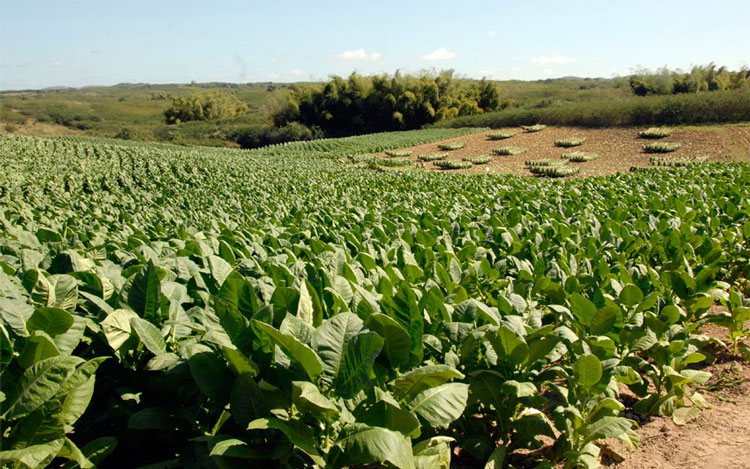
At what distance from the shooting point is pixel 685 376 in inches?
96.6

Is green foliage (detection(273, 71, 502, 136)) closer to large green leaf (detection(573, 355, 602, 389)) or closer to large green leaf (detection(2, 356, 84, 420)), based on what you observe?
large green leaf (detection(573, 355, 602, 389))

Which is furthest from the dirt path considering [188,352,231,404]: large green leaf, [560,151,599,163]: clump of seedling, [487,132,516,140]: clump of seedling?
[487,132,516,140]: clump of seedling

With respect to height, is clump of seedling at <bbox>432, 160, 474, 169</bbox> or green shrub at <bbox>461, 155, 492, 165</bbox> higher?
green shrub at <bbox>461, 155, 492, 165</bbox>

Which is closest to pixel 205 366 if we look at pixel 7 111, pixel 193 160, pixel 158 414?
pixel 158 414

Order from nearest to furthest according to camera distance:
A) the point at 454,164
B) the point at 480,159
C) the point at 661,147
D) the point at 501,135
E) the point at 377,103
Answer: the point at 661,147 < the point at 454,164 < the point at 480,159 < the point at 501,135 < the point at 377,103

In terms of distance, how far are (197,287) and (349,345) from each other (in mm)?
1320

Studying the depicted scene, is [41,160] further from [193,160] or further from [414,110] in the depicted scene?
[414,110]

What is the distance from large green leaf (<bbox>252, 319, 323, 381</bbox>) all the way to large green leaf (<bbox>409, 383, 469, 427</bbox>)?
0.37 m

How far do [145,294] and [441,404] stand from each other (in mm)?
1262

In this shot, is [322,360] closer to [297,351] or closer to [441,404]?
[297,351]

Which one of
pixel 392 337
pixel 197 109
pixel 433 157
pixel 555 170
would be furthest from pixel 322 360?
pixel 197 109

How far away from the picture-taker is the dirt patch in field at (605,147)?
22734 mm

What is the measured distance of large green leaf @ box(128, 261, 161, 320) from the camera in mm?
1820

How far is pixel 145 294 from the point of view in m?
1.82
